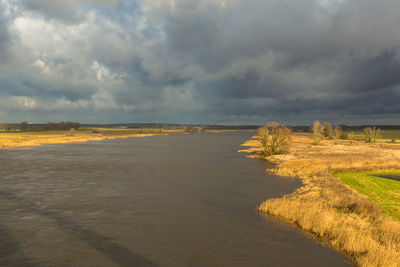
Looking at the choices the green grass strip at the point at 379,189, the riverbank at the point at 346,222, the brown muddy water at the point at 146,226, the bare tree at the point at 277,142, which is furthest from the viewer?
the bare tree at the point at 277,142

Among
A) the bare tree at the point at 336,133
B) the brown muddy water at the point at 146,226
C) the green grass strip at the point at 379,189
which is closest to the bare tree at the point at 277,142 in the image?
the green grass strip at the point at 379,189

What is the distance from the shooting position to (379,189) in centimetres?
2683

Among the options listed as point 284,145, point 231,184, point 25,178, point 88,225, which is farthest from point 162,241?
point 284,145

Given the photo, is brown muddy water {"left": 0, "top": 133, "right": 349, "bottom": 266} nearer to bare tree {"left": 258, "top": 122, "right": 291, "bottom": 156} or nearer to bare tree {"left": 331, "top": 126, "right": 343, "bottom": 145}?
bare tree {"left": 258, "top": 122, "right": 291, "bottom": 156}

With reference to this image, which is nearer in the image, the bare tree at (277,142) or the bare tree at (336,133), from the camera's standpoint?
the bare tree at (277,142)

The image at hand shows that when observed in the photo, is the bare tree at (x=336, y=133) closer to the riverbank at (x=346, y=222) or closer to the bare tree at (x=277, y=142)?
the bare tree at (x=277, y=142)

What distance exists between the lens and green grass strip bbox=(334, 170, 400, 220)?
20703 millimetres

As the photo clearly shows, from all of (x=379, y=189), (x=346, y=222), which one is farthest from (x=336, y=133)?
(x=346, y=222)

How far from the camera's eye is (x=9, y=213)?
19500mm

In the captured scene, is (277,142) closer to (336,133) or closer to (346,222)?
(346,222)

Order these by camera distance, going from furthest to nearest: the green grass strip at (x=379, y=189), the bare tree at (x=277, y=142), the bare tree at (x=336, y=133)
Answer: the bare tree at (x=336, y=133)
the bare tree at (x=277, y=142)
the green grass strip at (x=379, y=189)

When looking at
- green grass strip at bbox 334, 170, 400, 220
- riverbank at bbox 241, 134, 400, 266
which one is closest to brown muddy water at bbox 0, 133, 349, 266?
riverbank at bbox 241, 134, 400, 266

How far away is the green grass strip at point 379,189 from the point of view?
20703 millimetres

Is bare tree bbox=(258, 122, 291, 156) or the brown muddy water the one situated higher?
bare tree bbox=(258, 122, 291, 156)
